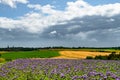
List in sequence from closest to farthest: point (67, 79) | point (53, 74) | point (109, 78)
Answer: point (109, 78), point (67, 79), point (53, 74)

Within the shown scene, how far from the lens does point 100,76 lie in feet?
28.4

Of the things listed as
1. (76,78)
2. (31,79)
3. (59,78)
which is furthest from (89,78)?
(31,79)

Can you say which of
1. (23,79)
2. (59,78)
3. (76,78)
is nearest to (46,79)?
(59,78)

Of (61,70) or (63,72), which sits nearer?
(63,72)

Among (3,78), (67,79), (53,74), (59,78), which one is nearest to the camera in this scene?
(67,79)

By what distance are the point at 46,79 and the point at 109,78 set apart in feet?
8.70

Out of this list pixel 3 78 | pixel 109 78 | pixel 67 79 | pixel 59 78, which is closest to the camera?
pixel 109 78

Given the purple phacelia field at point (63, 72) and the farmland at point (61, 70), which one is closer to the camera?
the purple phacelia field at point (63, 72)

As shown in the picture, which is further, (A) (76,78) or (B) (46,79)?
(B) (46,79)

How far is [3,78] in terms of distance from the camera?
1212cm

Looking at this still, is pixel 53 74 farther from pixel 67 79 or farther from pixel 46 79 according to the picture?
pixel 67 79

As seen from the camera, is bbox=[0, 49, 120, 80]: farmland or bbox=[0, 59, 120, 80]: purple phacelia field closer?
bbox=[0, 59, 120, 80]: purple phacelia field

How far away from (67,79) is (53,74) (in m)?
1.77

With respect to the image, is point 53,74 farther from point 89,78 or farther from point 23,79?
point 89,78
